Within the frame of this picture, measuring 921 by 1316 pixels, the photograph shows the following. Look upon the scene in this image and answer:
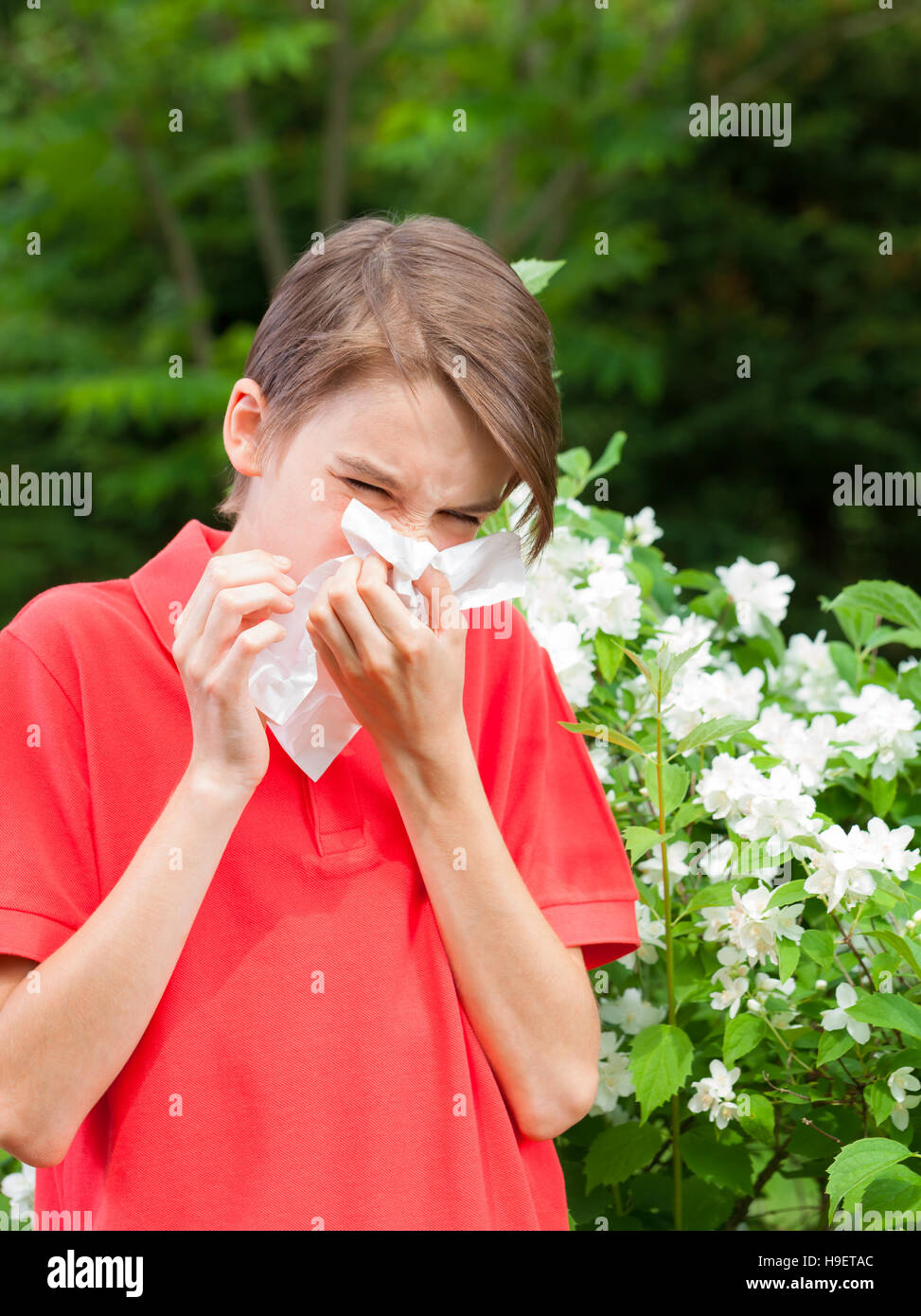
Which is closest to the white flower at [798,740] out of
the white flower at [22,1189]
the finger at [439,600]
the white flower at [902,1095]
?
the white flower at [902,1095]

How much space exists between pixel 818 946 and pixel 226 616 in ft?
2.21

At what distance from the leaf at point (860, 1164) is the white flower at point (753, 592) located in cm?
78

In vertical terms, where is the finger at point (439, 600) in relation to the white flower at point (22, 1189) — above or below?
above

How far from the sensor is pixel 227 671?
105 centimetres

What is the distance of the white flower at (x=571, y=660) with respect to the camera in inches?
61.2

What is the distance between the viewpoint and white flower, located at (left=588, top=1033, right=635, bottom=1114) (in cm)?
144

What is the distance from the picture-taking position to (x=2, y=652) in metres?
1.14

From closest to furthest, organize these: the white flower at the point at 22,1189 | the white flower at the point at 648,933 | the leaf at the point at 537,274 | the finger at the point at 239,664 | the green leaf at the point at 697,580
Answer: the finger at the point at 239,664 → the white flower at the point at 648,933 → the white flower at the point at 22,1189 → the leaf at the point at 537,274 → the green leaf at the point at 697,580

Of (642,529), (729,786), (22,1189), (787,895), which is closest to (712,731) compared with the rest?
(729,786)

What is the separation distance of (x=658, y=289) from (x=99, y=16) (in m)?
4.79

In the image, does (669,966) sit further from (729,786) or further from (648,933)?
(729,786)

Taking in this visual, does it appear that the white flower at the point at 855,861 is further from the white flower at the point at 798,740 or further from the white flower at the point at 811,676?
the white flower at the point at 811,676
